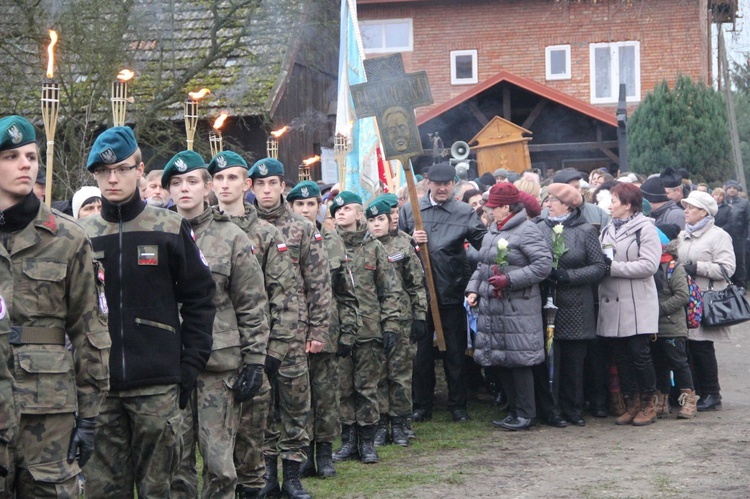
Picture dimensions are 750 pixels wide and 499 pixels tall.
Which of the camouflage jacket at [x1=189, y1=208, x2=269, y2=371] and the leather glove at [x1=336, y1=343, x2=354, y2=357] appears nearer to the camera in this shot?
the camouflage jacket at [x1=189, y1=208, x2=269, y2=371]

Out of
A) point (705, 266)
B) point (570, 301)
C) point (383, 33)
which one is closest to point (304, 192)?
point (570, 301)

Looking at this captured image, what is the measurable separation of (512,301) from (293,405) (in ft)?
10.1

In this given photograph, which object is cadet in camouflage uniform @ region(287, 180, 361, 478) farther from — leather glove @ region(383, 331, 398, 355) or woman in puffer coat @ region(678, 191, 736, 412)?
woman in puffer coat @ region(678, 191, 736, 412)

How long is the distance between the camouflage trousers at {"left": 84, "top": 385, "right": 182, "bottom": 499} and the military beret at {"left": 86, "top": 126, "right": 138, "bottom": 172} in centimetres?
110

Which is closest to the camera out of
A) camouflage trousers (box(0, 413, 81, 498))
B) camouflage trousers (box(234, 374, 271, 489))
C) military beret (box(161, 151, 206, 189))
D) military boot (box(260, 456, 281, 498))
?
camouflage trousers (box(0, 413, 81, 498))

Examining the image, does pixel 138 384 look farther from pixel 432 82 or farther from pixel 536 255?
pixel 432 82

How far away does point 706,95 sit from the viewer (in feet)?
85.1

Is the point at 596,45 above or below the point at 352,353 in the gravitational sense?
above

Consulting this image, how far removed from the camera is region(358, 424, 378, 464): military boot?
8.44m

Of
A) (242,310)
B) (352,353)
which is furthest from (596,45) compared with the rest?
(242,310)

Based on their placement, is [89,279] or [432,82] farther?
[432,82]

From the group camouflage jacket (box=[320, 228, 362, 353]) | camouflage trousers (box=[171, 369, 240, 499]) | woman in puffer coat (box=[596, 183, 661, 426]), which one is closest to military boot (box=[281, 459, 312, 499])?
camouflage jacket (box=[320, 228, 362, 353])

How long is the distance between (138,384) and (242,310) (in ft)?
3.17

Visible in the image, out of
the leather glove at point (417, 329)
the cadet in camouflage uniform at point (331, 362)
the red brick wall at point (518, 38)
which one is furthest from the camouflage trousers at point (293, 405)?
the red brick wall at point (518, 38)
